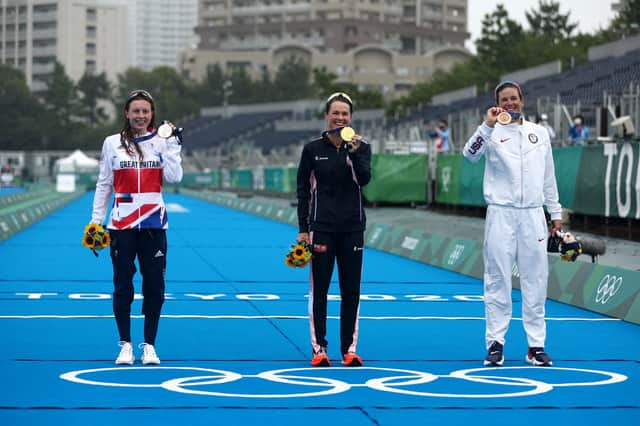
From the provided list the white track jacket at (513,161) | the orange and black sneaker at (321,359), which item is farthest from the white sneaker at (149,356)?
the white track jacket at (513,161)

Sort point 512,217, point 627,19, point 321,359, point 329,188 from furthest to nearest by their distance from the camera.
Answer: point 627,19
point 512,217
point 329,188
point 321,359

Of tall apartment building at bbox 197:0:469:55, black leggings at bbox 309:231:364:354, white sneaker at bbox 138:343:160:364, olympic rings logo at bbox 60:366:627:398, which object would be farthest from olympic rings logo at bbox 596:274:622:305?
tall apartment building at bbox 197:0:469:55

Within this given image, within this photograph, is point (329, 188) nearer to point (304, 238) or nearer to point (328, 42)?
point (304, 238)

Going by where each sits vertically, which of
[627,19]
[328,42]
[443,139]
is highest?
[328,42]

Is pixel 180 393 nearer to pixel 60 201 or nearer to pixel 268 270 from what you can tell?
pixel 268 270

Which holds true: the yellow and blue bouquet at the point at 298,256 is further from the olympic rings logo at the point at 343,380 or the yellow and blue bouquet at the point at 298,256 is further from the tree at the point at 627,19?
the tree at the point at 627,19

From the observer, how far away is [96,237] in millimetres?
9273

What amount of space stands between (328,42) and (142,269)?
181 m

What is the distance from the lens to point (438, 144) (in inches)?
1391

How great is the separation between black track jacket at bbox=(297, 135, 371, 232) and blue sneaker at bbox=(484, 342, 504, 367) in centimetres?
126

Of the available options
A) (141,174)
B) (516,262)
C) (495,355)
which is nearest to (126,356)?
(141,174)

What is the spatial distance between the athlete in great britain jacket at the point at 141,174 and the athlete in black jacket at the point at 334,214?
37.4 inches

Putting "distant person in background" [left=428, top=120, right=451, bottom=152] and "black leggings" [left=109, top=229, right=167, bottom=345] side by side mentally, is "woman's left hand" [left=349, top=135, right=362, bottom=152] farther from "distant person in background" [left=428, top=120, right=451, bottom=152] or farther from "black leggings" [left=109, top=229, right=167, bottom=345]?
"distant person in background" [left=428, top=120, right=451, bottom=152]

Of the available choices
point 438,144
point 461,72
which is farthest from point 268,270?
point 461,72
